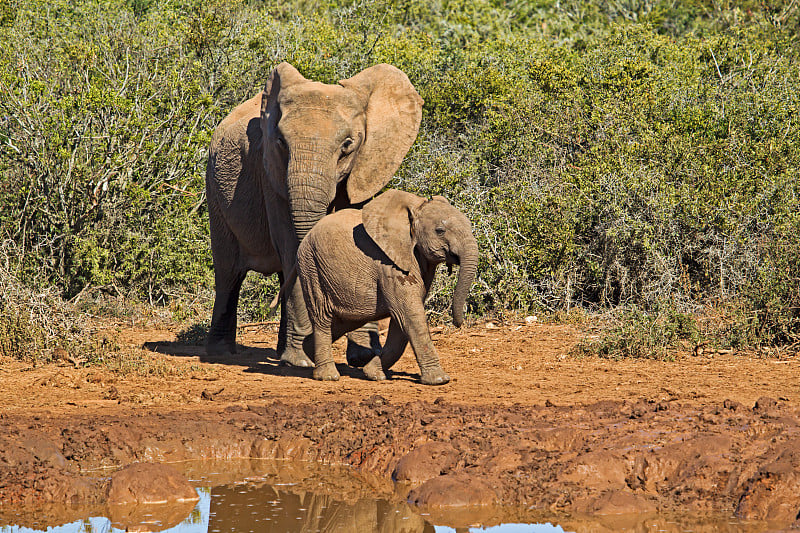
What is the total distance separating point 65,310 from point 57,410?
234cm

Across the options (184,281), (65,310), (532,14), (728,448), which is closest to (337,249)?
(65,310)

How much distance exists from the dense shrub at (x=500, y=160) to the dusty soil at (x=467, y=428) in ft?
6.10

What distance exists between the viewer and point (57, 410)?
23.5ft

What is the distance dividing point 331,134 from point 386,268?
1.28m

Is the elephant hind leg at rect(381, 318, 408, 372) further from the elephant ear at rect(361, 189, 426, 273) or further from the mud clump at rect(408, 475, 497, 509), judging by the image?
the mud clump at rect(408, 475, 497, 509)

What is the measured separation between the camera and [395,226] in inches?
303

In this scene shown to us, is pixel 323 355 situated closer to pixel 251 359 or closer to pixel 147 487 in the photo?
pixel 251 359

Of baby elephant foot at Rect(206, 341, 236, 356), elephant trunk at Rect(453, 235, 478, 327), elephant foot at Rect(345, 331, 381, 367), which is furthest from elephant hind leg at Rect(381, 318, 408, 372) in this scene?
baby elephant foot at Rect(206, 341, 236, 356)

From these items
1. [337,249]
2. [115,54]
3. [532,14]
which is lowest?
[337,249]

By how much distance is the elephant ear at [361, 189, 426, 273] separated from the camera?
768cm

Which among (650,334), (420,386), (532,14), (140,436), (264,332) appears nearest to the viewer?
(140,436)

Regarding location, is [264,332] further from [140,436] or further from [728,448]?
[728,448]

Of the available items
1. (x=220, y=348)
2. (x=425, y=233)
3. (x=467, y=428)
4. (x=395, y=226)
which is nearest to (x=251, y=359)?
(x=220, y=348)

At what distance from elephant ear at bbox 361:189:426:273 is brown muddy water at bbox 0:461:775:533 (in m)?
2.07
